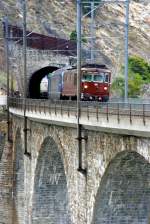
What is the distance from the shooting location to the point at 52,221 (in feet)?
135

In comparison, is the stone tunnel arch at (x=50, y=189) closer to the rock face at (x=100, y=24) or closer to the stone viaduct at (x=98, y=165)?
the stone viaduct at (x=98, y=165)

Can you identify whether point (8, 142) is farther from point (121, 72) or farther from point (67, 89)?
point (121, 72)

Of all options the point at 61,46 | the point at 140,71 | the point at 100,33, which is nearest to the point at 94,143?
the point at 61,46

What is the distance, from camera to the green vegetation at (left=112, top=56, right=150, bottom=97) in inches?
3024

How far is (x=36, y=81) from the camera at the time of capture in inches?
2938

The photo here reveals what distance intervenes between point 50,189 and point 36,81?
111 ft

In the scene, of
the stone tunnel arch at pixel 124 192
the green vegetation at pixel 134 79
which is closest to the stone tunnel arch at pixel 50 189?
the stone tunnel arch at pixel 124 192

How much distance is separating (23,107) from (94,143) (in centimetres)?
1577

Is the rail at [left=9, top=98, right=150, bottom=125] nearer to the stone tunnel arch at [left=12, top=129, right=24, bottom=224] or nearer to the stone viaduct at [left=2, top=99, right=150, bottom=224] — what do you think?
the stone viaduct at [left=2, top=99, right=150, bottom=224]

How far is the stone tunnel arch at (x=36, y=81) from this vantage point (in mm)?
71625

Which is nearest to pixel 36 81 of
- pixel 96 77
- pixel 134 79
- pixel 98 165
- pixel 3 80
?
pixel 3 80

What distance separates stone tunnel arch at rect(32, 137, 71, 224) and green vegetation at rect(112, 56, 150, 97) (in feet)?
87.8

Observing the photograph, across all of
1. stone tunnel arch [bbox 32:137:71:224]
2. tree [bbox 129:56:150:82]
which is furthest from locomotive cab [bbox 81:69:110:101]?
tree [bbox 129:56:150:82]

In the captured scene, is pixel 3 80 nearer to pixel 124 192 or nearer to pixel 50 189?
pixel 50 189
